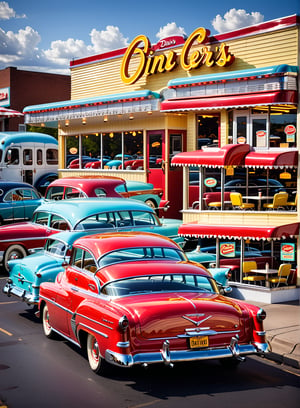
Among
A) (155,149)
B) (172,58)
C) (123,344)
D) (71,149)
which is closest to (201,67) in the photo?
(172,58)

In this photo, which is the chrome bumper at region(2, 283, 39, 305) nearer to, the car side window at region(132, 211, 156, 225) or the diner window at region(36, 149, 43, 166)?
the car side window at region(132, 211, 156, 225)

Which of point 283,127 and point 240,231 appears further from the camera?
point 283,127

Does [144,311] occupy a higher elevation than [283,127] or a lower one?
lower

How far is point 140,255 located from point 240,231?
4.13 metres

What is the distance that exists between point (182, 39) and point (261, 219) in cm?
773

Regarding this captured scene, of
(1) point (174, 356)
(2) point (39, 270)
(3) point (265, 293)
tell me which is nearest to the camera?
(1) point (174, 356)

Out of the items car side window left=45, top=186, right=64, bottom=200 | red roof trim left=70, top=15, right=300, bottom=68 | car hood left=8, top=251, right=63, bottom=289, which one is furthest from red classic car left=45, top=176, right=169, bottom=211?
red roof trim left=70, top=15, right=300, bottom=68

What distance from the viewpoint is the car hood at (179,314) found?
6.34 meters

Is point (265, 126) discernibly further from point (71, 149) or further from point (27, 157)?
point (27, 157)

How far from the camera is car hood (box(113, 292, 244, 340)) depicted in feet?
20.8

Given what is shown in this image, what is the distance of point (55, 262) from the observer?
9938 mm

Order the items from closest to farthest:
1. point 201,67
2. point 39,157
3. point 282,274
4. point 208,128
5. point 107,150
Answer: point 282,274
point 208,128
point 201,67
point 107,150
point 39,157

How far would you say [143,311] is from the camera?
6406 millimetres

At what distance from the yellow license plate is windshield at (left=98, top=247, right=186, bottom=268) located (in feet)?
5.28
